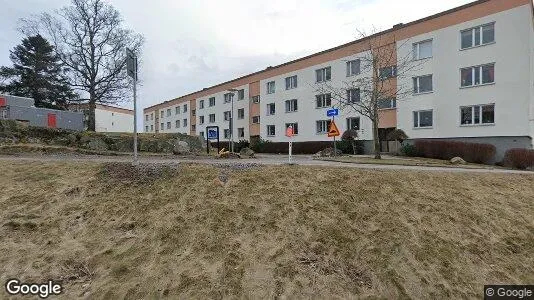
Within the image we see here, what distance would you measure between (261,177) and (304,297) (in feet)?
10.8

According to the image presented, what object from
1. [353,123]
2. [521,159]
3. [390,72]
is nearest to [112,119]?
[353,123]

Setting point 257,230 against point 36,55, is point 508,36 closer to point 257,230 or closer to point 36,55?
point 257,230

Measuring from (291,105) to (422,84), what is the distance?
15.6 meters

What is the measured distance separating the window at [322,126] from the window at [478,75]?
527 inches

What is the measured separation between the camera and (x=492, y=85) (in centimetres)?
2388

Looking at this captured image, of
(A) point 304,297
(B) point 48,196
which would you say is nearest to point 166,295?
(A) point 304,297

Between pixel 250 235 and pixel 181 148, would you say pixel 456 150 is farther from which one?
pixel 250 235

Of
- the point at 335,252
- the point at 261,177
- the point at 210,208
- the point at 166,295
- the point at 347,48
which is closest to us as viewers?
the point at 166,295

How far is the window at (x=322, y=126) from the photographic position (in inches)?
1413

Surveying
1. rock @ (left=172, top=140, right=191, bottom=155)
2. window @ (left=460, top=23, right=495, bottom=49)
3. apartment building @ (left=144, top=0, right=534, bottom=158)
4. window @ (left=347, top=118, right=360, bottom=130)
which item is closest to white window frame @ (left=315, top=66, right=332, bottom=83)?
apartment building @ (left=144, top=0, right=534, bottom=158)

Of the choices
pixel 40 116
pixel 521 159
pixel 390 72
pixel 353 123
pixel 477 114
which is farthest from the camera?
pixel 353 123

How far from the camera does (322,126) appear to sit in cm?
3638

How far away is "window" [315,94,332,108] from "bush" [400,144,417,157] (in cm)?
1073

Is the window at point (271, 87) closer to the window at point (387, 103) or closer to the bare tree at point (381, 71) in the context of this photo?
the bare tree at point (381, 71)
